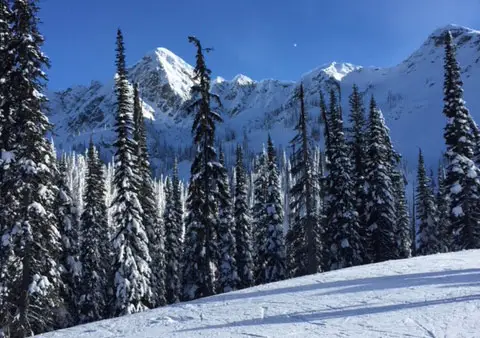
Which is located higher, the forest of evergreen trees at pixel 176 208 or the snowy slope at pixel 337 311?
the forest of evergreen trees at pixel 176 208

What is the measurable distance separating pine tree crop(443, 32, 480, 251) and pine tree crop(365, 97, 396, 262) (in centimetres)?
463

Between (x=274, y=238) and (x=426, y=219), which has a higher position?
(x=426, y=219)

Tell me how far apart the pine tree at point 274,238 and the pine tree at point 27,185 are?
80.3 feet

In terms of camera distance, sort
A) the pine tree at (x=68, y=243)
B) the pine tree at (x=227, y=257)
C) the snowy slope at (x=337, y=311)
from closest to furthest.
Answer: the snowy slope at (x=337, y=311) → the pine tree at (x=68, y=243) → the pine tree at (x=227, y=257)

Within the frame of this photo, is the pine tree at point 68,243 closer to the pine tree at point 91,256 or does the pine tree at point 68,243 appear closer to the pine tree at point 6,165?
the pine tree at point 91,256

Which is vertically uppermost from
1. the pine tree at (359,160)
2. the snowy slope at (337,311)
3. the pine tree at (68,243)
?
the pine tree at (359,160)

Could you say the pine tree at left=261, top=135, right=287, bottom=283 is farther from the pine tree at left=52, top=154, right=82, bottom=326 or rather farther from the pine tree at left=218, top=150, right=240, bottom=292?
the pine tree at left=52, top=154, right=82, bottom=326

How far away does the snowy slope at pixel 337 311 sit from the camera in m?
8.95

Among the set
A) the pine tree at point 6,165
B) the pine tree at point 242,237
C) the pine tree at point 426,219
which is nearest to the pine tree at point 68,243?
the pine tree at point 6,165

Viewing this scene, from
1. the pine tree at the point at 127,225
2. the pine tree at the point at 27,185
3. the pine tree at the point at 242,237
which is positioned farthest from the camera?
the pine tree at the point at 242,237

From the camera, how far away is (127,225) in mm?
Answer: 27438

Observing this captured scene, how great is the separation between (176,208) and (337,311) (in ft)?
124

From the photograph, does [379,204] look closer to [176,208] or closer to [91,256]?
Answer: [176,208]

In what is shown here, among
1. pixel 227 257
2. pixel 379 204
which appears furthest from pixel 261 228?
pixel 379 204
